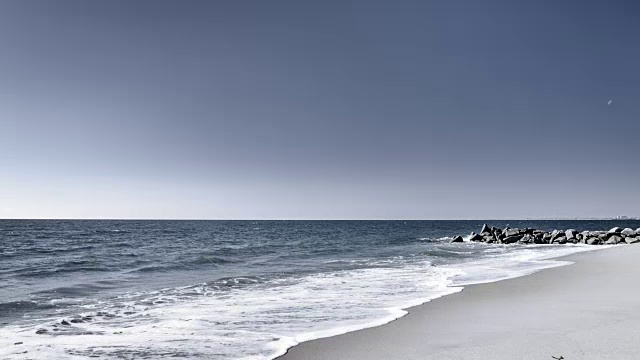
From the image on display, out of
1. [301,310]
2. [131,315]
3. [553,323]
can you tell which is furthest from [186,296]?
[553,323]

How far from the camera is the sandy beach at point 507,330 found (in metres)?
6.02

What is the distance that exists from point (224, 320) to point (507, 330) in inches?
200

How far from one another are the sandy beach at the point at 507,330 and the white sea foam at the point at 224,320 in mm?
634

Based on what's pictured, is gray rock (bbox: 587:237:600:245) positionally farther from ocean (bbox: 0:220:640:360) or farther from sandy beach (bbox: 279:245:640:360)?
sandy beach (bbox: 279:245:640:360)

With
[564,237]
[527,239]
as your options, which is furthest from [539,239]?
[564,237]

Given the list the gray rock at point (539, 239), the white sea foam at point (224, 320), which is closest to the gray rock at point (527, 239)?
the gray rock at point (539, 239)

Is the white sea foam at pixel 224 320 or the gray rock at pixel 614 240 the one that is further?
the gray rock at pixel 614 240

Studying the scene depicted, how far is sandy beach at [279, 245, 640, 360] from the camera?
602 centimetres

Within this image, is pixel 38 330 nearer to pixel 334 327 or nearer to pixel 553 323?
pixel 334 327

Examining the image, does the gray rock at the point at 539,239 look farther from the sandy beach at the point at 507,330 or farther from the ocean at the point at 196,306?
the sandy beach at the point at 507,330

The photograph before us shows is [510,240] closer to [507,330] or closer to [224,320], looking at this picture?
[507,330]

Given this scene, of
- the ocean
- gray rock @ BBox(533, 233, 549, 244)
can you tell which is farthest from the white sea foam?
gray rock @ BBox(533, 233, 549, 244)

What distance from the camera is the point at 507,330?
7.19m

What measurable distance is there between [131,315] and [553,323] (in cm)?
802
